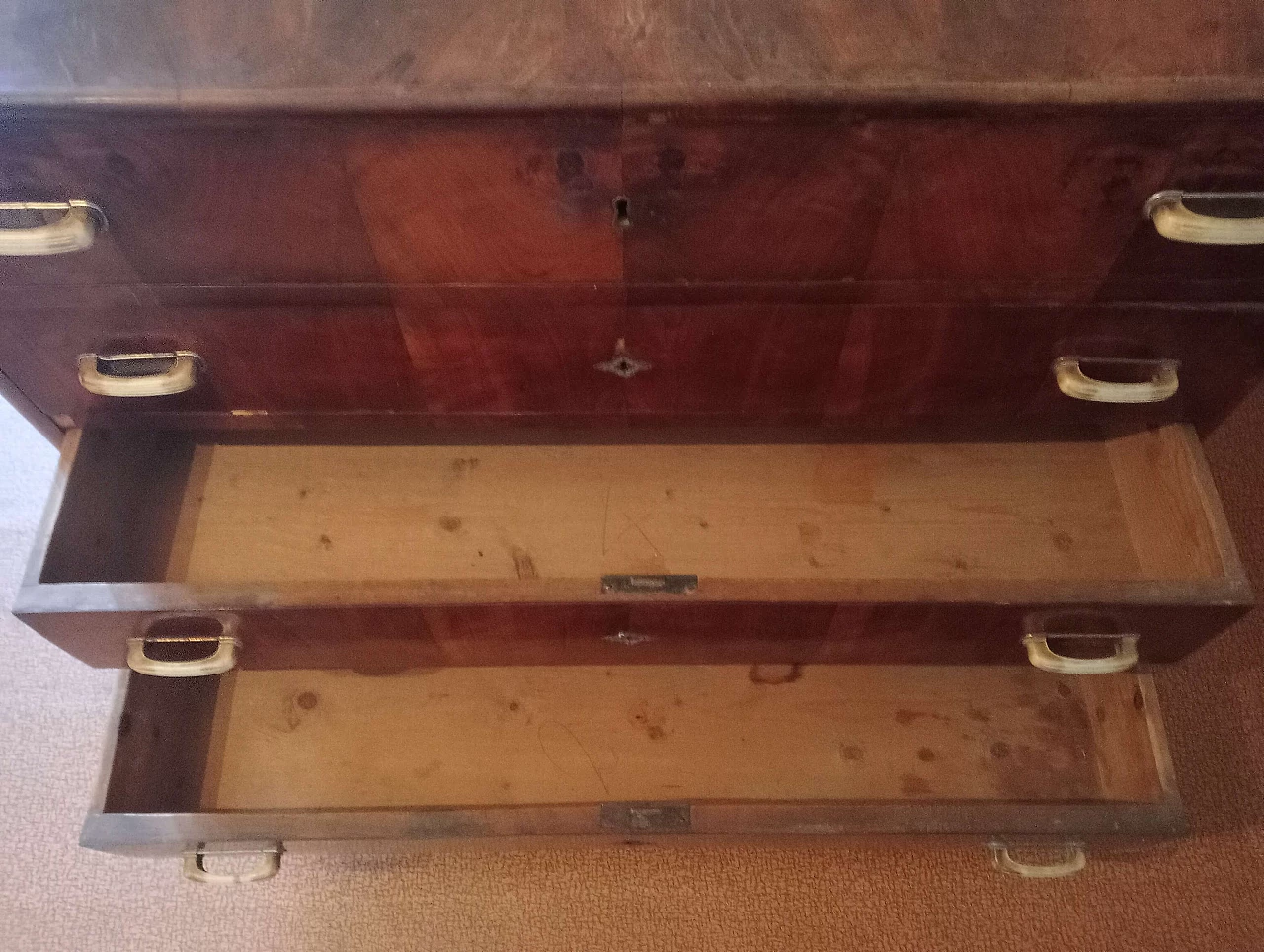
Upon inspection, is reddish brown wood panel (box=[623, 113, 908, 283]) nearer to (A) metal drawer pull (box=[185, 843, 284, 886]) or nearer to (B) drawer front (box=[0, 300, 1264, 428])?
(B) drawer front (box=[0, 300, 1264, 428])

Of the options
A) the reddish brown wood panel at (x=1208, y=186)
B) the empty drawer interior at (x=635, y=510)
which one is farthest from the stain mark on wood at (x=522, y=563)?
the reddish brown wood panel at (x=1208, y=186)

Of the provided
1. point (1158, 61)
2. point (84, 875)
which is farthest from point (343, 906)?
point (1158, 61)

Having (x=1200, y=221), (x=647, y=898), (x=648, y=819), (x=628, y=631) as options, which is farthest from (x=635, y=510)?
(x=1200, y=221)

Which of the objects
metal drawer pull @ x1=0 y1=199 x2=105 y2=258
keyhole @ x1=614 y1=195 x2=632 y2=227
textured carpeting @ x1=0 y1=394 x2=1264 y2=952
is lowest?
textured carpeting @ x1=0 y1=394 x2=1264 y2=952

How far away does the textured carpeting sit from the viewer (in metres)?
0.98

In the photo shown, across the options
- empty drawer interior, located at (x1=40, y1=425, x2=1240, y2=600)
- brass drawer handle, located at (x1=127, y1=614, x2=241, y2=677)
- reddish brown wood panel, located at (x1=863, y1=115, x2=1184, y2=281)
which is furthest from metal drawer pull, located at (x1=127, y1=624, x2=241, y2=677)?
reddish brown wood panel, located at (x1=863, y1=115, x2=1184, y2=281)

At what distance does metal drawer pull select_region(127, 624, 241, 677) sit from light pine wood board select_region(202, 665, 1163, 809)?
13 centimetres

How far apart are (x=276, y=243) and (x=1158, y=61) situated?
590mm

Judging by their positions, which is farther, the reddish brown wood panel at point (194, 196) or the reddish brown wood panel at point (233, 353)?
the reddish brown wood panel at point (233, 353)

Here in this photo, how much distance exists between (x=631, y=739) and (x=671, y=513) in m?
0.22

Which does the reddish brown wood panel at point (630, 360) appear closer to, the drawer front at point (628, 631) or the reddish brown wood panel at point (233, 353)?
the reddish brown wood panel at point (233, 353)

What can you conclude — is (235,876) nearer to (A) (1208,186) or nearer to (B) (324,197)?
(B) (324,197)

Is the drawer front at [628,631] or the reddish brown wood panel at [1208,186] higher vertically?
the reddish brown wood panel at [1208,186]

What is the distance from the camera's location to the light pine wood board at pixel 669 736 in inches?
34.9
